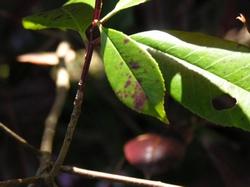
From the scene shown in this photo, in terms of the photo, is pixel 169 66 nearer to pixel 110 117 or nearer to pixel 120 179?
pixel 120 179

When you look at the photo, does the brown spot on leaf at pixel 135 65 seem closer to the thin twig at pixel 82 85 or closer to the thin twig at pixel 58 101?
the thin twig at pixel 82 85

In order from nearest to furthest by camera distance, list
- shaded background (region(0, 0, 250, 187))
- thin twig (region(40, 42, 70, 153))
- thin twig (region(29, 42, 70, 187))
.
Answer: thin twig (region(29, 42, 70, 187))
thin twig (region(40, 42, 70, 153))
shaded background (region(0, 0, 250, 187))

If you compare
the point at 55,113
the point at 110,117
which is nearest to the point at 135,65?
the point at 55,113

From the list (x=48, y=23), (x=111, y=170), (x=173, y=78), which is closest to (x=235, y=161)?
(x=111, y=170)

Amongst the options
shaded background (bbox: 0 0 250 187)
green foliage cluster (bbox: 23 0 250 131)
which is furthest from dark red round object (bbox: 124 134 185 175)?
green foliage cluster (bbox: 23 0 250 131)

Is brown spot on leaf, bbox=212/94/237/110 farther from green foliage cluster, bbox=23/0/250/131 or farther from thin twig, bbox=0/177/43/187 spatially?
thin twig, bbox=0/177/43/187

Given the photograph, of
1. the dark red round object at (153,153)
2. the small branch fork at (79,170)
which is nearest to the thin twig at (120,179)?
the small branch fork at (79,170)
